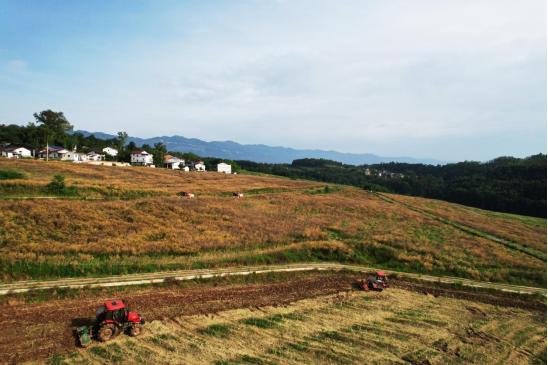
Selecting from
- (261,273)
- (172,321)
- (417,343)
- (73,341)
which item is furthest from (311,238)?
(73,341)

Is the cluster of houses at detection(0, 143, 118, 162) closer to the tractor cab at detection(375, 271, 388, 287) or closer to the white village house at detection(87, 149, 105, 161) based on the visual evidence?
the white village house at detection(87, 149, 105, 161)

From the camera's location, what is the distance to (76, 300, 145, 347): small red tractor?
34.8 ft

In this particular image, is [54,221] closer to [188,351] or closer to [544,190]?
[188,351]

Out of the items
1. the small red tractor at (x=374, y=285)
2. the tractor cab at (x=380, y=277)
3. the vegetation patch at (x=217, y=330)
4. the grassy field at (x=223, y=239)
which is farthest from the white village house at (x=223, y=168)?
the vegetation patch at (x=217, y=330)

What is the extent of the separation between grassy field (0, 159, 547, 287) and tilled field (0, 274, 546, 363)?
9.94ft

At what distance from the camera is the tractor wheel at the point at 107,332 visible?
10.6m

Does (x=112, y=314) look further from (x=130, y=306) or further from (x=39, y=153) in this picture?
(x=39, y=153)

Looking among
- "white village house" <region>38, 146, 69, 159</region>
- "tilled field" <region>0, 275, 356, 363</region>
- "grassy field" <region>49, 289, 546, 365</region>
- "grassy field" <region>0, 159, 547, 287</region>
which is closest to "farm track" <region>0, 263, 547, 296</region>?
"grassy field" <region>0, 159, 547, 287</region>

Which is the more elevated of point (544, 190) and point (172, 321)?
point (544, 190)

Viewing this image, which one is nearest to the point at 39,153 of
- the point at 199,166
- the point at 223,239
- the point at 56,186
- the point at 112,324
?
the point at 199,166

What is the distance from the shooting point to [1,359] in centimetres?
928

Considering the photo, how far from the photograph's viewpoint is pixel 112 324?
10867 mm

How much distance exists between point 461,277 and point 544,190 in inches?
704

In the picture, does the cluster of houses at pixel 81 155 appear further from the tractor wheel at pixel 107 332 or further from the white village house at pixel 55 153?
the tractor wheel at pixel 107 332
